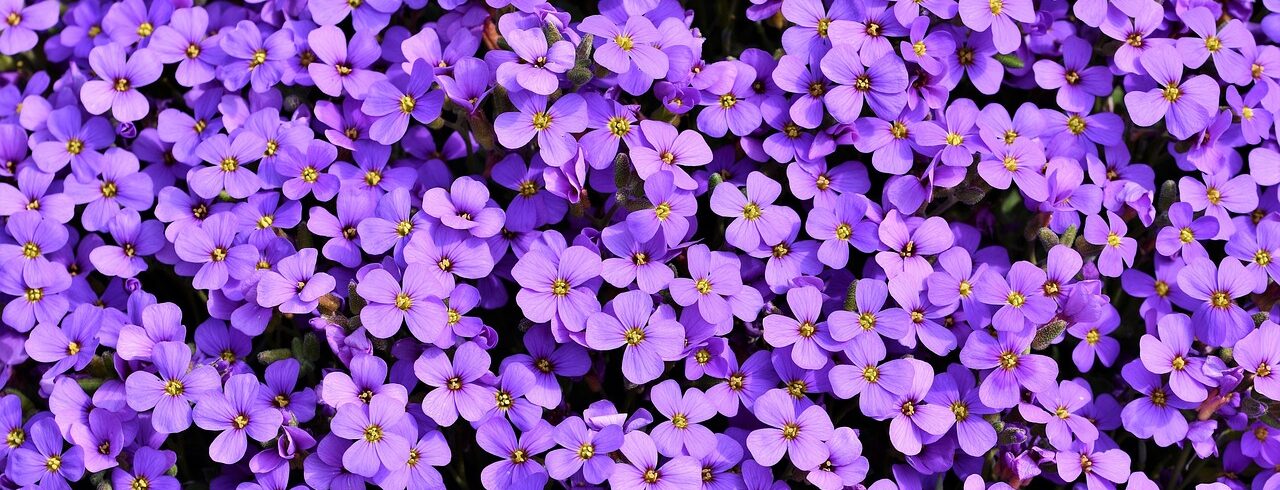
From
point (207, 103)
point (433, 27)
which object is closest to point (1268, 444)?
point (433, 27)

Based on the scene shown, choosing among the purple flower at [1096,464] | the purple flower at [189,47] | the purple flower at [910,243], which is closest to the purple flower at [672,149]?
the purple flower at [910,243]

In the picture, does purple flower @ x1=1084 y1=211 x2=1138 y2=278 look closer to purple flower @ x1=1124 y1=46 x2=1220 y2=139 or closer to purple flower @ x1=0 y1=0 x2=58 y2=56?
purple flower @ x1=1124 y1=46 x2=1220 y2=139

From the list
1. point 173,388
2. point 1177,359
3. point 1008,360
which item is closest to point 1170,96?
point 1177,359

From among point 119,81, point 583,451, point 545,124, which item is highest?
point 545,124

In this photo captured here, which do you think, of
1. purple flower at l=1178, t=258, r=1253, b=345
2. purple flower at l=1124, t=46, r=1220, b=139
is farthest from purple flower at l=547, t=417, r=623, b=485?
purple flower at l=1124, t=46, r=1220, b=139

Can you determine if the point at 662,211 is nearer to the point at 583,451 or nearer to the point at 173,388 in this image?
the point at 583,451

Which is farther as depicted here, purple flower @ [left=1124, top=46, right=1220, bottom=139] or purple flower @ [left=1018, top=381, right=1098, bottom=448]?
purple flower @ [left=1124, top=46, right=1220, bottom=139]

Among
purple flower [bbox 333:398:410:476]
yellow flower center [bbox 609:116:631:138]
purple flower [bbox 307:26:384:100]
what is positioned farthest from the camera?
purple flower [bbox 307:26:384:100]

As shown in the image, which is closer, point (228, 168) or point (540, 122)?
point (540, 122)
